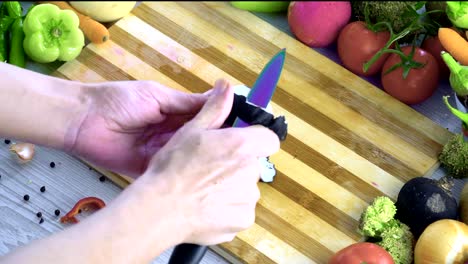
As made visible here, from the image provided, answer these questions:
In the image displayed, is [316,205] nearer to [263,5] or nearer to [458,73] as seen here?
[458,73]

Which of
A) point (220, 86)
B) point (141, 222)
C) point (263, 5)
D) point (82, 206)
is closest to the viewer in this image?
point (141, 222)

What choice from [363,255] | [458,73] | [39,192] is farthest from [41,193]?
[458,73]

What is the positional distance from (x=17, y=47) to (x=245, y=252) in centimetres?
64

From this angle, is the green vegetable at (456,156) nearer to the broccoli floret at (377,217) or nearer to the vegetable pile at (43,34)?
the broccoli floret at (377,217)

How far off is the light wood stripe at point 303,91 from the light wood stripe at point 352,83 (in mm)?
23

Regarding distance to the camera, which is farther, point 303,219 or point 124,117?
point 303,219

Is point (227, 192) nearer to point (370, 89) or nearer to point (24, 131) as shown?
point (24, 131)

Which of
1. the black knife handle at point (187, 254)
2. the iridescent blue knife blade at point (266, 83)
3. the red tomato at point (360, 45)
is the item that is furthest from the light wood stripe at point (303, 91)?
the black knife handle at point (187, 254)

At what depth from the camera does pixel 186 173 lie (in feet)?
3.23

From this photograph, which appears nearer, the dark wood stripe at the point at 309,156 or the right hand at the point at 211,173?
the right hand at the point at 211,173

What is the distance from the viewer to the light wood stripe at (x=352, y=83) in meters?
1.44

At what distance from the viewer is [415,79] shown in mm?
1445

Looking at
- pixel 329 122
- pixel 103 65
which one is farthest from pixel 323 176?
pixel 103 65

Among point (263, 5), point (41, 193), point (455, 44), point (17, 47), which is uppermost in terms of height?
point (455, 44)
